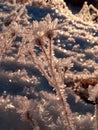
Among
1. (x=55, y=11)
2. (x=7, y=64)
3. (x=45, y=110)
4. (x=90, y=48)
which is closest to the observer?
(x=45, y=110)

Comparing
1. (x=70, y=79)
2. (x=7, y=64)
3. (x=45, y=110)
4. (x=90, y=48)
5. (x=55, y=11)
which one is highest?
(x=55, y=11)

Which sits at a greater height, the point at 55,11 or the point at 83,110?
the point at 55,11

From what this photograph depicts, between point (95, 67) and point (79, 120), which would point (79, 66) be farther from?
point (79, 120)

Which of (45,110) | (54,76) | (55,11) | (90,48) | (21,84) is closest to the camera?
(54,76)

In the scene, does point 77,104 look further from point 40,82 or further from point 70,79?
point 40,82

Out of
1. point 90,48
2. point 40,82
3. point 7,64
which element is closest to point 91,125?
point 40,82

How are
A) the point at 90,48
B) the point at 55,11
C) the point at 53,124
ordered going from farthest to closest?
1. the point at 55,11
2. the point at 90,48
3. the point at 53,124

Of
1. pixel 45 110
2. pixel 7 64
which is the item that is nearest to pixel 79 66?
pixel 7 64

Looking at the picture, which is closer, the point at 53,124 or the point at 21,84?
the point at 53,124

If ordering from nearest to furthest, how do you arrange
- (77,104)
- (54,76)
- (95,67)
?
(54,76) → (77,104) → (95,67)
